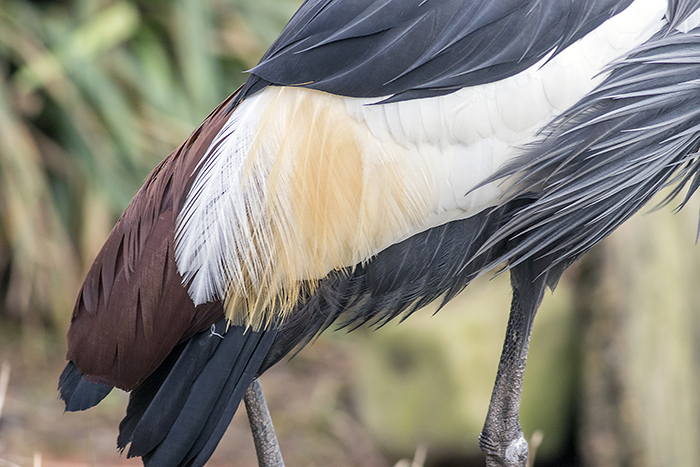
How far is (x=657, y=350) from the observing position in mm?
2182

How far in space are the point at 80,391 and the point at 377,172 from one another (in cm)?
54

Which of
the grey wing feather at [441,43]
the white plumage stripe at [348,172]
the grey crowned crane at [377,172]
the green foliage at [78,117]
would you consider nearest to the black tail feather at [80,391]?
the grey crowned crane at [377,172]

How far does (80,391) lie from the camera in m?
1.07

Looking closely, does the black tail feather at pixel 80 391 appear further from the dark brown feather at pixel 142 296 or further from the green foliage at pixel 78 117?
the green foliage at pixel 78 117

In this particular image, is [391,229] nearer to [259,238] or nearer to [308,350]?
[259,238]

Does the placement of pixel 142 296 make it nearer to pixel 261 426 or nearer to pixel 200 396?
pixel 200 396

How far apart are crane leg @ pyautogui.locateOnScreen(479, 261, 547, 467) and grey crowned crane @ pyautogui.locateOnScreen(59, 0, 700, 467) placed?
153 mm

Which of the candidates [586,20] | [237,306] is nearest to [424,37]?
[586,20]

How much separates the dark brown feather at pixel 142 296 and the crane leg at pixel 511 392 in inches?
19.4

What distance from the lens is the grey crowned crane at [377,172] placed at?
970 mm

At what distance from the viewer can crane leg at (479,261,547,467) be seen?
1195mm

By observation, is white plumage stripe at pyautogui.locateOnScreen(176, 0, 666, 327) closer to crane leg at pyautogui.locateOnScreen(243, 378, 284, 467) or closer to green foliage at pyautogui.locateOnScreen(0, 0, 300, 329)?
crane leg at pyautogui.locateOnScreen(243, 378, 284, 467)

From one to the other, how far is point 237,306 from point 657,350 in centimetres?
161

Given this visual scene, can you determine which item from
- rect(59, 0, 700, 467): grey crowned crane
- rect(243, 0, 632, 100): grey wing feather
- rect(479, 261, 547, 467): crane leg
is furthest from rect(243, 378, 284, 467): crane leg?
rect(243, 0, 632, 100): grey wing feather
